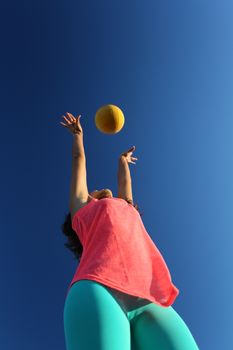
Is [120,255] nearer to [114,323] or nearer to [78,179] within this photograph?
[114,323]

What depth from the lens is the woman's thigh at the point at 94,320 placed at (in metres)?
2.02

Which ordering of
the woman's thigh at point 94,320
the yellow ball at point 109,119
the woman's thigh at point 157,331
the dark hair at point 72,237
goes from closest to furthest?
1. the woman's thigh at point 94,320
2. the woman's thigh at point 157,331
3. the dark hair at point 72,237
4. the yellow ball at point 109,119

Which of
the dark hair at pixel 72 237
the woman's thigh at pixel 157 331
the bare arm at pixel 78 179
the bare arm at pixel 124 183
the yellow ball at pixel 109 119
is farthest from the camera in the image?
the yellow ball at pixel 109 119

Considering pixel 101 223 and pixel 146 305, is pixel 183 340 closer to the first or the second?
pixel 146 305

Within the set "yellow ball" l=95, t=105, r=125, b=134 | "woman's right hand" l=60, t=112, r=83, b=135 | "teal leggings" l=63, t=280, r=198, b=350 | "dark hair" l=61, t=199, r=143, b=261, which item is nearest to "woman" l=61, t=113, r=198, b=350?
"teal leggings" l=63, t=280, r=198, b=350

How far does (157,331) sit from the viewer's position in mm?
2365

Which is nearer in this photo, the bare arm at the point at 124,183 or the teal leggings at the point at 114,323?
the teal leggings at the point at 114,323

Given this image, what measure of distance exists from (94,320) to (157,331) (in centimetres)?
50

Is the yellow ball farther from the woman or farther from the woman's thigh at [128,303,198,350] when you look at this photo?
the woman's thigh at [128,303,198,350]

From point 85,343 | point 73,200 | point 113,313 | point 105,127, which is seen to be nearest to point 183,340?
point 113,313

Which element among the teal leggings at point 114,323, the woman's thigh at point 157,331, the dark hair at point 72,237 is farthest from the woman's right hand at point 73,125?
the woman's thigh at point 157,331

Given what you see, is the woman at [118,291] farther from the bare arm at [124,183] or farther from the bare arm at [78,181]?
the bare arm at [124,183]

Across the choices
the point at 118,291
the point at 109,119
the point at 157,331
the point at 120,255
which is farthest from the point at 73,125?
the point at 157,331

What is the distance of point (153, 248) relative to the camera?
2830 mm
